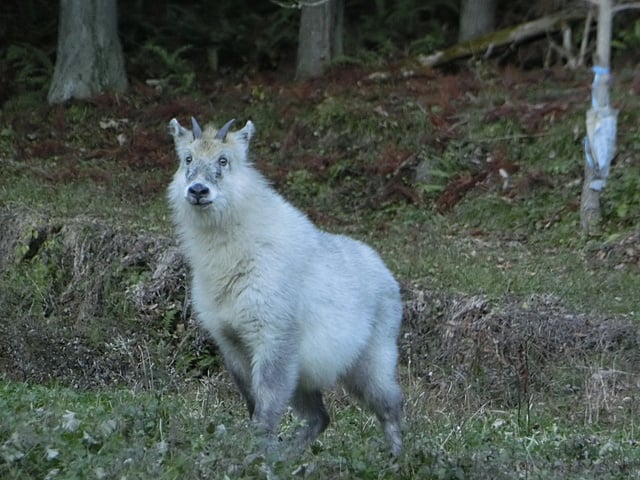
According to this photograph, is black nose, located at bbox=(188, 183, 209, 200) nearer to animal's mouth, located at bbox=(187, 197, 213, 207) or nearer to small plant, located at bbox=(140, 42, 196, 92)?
animal's mouth, located at bbox=(187, 197, 213, 207)

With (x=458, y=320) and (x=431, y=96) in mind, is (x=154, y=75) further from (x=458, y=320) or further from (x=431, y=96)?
(x=458, y=320)

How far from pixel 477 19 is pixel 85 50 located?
6528mm

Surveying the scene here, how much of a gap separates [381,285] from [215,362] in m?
4.53

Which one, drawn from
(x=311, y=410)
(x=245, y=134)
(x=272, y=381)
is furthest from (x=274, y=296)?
(x=245, y=134)

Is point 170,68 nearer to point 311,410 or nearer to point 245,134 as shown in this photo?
point 245,134

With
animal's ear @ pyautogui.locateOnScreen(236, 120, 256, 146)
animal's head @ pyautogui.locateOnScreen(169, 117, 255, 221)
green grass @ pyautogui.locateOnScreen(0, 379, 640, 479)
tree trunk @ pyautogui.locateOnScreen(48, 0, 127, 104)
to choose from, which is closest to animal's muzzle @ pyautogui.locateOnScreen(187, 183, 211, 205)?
animal's head @ pyautogui.locateOnScreen(169, 117, 255, 221)

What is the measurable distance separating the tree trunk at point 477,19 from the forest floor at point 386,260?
0.97m

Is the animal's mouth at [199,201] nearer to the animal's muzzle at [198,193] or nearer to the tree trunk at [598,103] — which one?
the animal's muzzle at [198,193]

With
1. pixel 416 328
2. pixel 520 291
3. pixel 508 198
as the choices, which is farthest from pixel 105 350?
pixel 508 198

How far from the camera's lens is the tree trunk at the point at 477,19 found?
20641 millimetres

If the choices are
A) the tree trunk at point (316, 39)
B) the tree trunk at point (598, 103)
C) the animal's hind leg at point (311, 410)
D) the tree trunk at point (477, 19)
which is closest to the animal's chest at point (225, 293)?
the animal's hind leg at point (311, 410)

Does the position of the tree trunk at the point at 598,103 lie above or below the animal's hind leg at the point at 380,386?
above

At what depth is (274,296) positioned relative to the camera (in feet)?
25.7

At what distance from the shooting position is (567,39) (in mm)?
Result: 19188
